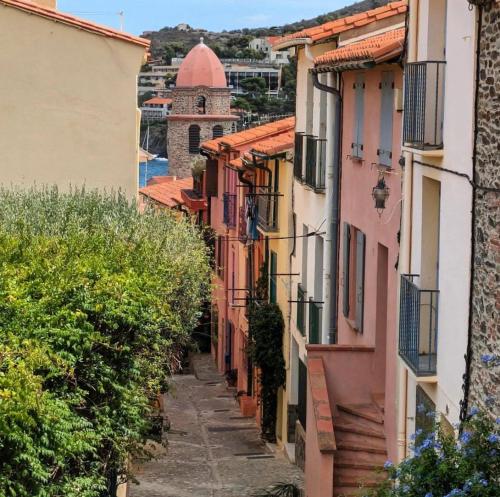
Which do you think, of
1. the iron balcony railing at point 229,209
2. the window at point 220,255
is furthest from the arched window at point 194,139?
the iron balcony railing at point 229,209

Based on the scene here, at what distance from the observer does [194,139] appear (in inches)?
3725

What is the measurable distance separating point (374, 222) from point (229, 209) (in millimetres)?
20895

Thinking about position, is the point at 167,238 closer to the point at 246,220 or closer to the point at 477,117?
the point at 477,117

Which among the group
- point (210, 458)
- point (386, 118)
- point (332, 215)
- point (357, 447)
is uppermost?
point (386, 118)

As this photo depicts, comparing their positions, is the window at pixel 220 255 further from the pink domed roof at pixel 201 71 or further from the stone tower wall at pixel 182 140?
the pink domed roof at pixel 201 71

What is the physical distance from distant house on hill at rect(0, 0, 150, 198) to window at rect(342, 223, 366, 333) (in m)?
4.65

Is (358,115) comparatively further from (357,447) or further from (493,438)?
(493,438)

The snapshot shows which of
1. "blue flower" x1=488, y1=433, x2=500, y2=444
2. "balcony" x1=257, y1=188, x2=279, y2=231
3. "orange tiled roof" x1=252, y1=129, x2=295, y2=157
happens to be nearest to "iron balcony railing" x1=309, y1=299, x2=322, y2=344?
"orange tiled roof" x1=252, y1=129, x2=295, y2=157

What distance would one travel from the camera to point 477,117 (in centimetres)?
1326

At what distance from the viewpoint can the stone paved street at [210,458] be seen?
26.1 meters

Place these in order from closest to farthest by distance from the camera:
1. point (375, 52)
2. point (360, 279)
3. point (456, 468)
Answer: point (456, 468) < point (375, 52) < point (360, 279)

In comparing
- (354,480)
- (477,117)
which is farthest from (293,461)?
(477,117)

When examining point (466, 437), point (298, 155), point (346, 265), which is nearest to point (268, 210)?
point (298, 155)

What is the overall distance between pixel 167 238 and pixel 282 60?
6882 inches
